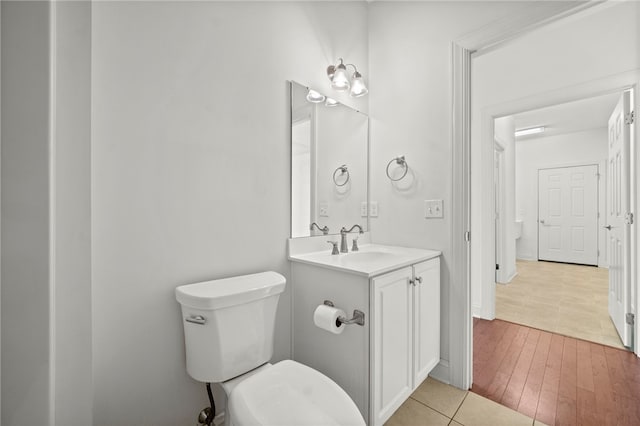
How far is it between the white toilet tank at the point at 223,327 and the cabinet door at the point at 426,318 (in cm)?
81

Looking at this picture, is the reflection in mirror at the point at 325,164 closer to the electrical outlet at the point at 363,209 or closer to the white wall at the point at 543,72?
the electrical outlet at the point at 363,209

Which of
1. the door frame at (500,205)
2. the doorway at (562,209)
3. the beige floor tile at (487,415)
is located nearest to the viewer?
the beige floor tile at (487,415)

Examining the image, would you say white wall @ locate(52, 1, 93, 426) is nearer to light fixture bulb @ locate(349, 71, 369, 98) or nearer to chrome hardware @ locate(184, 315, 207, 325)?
chrome hardware @ locate(184, 315, 207, 325)

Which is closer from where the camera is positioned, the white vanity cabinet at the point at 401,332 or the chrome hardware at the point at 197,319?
the chrome hardware at the point at 197,319

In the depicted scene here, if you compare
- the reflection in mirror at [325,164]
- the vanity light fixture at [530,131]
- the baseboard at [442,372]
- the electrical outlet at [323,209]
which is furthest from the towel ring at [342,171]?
the vanity light fixture at [530,131]

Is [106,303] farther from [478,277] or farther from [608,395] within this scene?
[478,277]

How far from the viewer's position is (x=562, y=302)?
3.08 m

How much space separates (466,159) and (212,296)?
1556mm

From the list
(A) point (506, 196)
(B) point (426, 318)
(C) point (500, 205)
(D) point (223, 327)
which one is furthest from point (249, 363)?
(A) point (506, 196)

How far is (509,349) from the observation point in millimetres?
2102

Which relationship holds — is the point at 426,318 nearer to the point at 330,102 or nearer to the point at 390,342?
the point at 390,342

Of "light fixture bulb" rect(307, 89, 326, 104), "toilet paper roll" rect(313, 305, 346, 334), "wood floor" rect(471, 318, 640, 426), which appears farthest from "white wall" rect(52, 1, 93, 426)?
"wood floor" rect(471, 318, 640, 426)

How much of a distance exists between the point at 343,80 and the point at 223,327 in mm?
1593

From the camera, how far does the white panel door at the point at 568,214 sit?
505 centimetres
